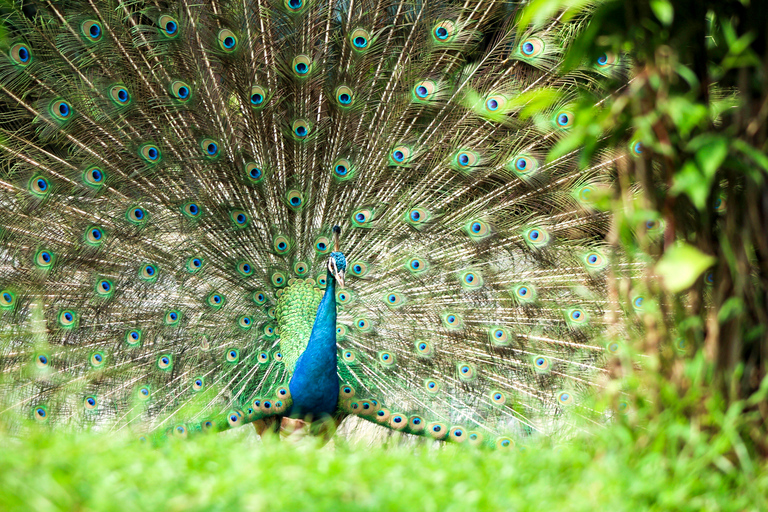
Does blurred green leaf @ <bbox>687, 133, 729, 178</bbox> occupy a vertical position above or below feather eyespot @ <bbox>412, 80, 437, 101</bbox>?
below

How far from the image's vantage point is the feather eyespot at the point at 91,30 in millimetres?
3709

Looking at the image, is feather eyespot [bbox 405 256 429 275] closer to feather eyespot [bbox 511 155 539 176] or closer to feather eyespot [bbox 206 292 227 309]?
Answer: feather eyespot [bbox 511 155 539 176]

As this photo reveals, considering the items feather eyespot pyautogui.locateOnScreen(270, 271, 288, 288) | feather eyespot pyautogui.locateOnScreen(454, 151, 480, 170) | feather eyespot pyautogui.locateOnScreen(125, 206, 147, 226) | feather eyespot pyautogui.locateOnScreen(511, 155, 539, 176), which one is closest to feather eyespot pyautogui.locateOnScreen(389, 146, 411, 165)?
feather eyespot pyautogui.locateOnScreen(454, 151, 480, 170)

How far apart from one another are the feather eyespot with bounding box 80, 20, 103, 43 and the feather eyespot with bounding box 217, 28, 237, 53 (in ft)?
2.04

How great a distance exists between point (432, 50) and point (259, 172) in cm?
126

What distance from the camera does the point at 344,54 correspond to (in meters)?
3.99

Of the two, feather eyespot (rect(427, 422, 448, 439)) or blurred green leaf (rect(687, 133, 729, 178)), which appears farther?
feather eyespot (rect(427, 422, 448, 439))

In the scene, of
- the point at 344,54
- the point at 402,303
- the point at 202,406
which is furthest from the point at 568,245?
Answer: the point at 202,406

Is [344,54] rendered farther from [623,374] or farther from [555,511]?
[555,511]

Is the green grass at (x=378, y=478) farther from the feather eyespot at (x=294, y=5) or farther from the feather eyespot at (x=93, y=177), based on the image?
the feather eyespot at (x=294, y=5)

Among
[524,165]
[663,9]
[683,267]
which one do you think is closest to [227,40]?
[524,165]

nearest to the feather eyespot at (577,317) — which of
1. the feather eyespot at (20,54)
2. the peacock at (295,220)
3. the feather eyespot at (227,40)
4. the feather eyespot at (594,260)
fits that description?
the peacock at (295,220)

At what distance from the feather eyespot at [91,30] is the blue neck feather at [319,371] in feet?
6.04

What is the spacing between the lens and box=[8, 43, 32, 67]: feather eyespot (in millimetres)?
3701
